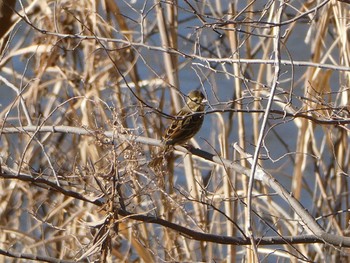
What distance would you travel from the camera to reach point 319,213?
12.6 ft

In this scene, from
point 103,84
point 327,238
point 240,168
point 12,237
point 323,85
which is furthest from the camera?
point 12,237

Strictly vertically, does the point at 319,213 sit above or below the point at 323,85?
below

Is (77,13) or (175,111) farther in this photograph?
(77,13)

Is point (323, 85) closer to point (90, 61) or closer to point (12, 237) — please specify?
point (90, 61)

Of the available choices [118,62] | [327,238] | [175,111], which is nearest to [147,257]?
[175,111]

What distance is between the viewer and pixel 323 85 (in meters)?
3.31

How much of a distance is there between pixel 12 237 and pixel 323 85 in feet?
5.28

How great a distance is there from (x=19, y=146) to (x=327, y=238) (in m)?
2.43

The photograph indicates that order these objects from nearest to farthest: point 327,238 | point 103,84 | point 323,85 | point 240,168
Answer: point 327,238
point 240,168
point 323,85
point 103,84

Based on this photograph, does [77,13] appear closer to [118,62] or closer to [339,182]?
[118,62]

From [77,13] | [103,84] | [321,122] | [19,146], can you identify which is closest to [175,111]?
[103,84]

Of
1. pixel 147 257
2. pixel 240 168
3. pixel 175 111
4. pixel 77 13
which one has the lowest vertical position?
pixel 147 257

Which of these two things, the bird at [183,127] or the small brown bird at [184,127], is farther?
the small brown bird at [184,127]

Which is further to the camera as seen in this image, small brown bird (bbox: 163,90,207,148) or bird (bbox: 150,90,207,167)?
small brown bird (bbox: 163,90,207,148)
